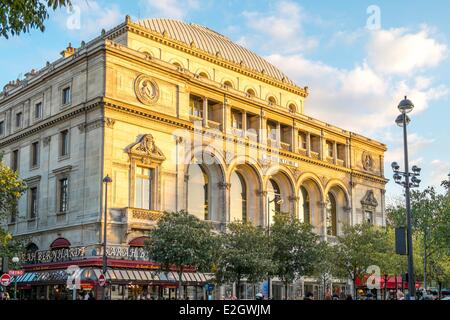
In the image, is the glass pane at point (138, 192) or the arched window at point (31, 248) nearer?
the glass pane at point (138, 192)

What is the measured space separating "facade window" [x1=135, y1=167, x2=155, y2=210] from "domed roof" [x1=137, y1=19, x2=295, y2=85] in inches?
611

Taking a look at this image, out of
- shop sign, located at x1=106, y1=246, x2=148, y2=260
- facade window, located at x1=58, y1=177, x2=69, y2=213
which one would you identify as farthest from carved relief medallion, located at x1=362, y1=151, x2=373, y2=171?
facade window, located at x1=58, y1=177, x2=69, y2=213

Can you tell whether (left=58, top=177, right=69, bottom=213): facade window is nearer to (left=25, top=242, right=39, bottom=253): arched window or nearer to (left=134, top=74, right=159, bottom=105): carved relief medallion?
(left=25, top=242, right=39, bottom=253): arched window

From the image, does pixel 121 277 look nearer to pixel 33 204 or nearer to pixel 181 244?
pixel 181 244

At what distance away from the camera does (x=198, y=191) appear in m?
53.9

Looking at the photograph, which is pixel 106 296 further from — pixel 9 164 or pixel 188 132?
pixel 9 164

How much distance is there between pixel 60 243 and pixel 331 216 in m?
33.3

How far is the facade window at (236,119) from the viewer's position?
191 ft

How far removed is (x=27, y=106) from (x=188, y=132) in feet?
48.2

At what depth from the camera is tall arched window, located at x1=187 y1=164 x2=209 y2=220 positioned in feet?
174

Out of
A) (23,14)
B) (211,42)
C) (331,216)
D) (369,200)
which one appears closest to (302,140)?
(331,216)

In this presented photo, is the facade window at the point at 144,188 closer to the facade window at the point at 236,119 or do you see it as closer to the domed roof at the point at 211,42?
the facade window at the point at 236,119

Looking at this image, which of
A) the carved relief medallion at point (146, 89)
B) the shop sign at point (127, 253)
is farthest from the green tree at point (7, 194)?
the carved relief medallion at point (146, 89)

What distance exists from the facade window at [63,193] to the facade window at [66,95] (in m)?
6.29
